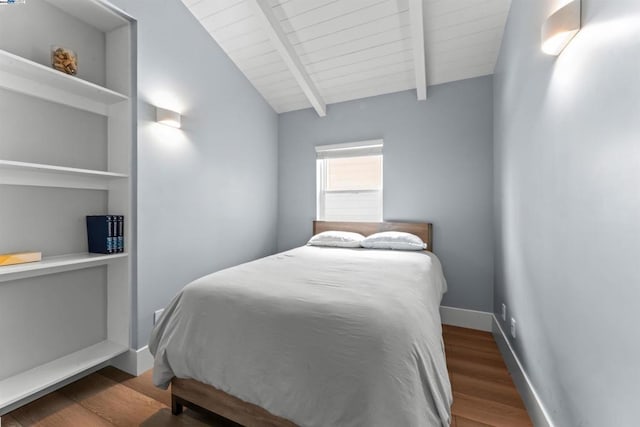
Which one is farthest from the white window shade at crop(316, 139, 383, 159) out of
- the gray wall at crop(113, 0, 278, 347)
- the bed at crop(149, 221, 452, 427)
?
the bed at crop(149, 221, 452, 427)

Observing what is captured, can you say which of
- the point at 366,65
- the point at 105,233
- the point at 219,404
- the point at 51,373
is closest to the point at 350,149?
the point at 366,65

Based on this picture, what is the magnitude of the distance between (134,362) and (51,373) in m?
0.44

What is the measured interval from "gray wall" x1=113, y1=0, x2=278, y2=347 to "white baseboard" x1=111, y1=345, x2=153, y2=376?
2.8 inches

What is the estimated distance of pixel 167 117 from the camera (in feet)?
7.01

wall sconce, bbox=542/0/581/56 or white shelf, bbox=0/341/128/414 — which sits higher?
wall sconce, bbox=542/0/581/56

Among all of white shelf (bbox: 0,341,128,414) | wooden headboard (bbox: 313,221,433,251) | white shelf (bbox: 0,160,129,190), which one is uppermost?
white shelf (bbox: 0,160,129,190)

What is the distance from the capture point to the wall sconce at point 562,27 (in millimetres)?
965

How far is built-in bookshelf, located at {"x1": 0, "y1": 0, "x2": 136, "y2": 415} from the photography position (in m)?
1.57

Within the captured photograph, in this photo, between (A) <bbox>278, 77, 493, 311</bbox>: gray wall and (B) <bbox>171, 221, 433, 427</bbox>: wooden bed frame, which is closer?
(B) <bbox>171, 221, 433, 427</bbox>: wooden bed frame

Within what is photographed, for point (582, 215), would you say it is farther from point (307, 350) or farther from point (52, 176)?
point (52, 176)

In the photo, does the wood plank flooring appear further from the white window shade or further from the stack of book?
the white window shade

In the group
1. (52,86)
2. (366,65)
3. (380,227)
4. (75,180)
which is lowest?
(380,227)

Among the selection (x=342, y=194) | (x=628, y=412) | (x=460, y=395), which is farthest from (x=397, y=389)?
(x=342, y=194)

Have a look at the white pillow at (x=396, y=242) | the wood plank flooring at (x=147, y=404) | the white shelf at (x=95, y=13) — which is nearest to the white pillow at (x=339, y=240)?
the white pillow at (x=396, y=242)
